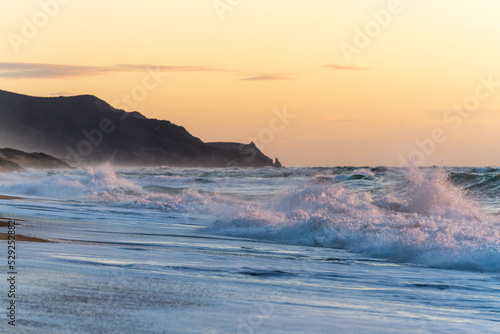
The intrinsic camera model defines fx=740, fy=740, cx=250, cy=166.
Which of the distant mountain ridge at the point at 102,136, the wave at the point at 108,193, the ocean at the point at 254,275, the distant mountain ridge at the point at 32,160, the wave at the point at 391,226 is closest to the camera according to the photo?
the ocean at the point at 254,275

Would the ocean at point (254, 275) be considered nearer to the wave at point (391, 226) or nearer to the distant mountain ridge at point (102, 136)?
the wave at point (391, 226)

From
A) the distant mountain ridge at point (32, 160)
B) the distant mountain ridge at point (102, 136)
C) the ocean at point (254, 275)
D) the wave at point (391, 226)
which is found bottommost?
the ocean at point (254, 275)

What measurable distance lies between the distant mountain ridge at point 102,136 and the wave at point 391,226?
14306 cm

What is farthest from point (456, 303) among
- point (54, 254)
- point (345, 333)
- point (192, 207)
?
point (192, 207)

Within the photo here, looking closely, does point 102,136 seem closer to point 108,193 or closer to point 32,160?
point 32,160

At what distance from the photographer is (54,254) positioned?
9633mm

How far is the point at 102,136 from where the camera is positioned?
189 metres

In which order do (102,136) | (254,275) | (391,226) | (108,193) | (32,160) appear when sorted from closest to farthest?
(254,275)
(391,226)
(108,193)
(32,160)
(102,136)

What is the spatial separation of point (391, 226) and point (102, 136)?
177345 mm

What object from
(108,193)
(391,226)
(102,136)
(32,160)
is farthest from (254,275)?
(102,136)

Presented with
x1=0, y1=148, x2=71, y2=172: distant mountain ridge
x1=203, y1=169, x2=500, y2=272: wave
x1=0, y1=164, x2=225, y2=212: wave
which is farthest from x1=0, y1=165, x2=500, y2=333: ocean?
x1=0, y1=148, x2=71, y2=172: distant mountain ridge

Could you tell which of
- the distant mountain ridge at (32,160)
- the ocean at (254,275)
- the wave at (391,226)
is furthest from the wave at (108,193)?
the distant mountain ridge at (32,160)

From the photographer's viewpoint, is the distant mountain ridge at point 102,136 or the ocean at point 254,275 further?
the distant mountain ridge at point 102,136

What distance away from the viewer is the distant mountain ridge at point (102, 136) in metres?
174
